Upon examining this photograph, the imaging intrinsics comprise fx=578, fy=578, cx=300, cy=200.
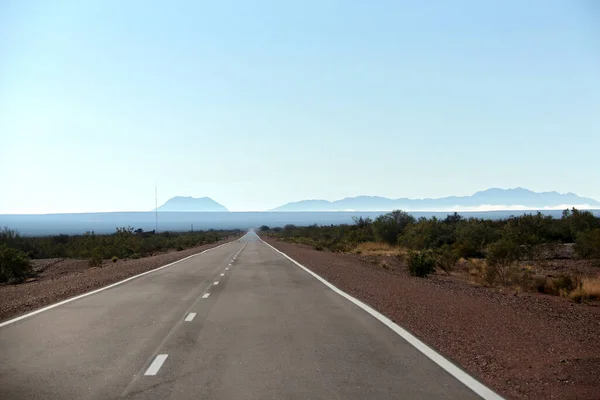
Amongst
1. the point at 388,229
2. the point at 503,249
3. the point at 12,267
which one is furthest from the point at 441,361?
the point at 388,229

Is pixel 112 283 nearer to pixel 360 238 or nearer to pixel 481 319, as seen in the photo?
pixel 481 319

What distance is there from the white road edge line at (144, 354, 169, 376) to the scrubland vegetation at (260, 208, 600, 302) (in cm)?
1479

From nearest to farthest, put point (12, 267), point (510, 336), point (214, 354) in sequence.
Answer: point (214, 354) → point (510, 336) → point (12, 267)

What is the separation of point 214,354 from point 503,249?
79.8 ft

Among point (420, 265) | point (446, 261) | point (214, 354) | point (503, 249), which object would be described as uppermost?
point (503, 249)

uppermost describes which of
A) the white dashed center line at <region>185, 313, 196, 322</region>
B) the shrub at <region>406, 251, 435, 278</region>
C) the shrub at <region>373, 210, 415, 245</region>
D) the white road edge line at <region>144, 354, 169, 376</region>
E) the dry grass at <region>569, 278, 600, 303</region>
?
the shrub at <region>373, 210, 415, 245</region>

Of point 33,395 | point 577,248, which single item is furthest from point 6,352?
point 577,248

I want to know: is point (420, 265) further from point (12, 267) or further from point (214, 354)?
point (12, 267)

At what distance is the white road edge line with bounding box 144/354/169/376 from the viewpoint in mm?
7168

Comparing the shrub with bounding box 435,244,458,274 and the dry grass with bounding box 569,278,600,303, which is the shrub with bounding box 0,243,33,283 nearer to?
the shrub with bounding box 435,244,458,274

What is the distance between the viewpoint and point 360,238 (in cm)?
7350

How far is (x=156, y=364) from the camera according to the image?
7602 millimetres

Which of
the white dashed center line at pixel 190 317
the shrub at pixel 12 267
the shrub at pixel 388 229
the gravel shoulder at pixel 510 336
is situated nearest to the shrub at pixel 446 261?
the gravel shoulder at pixel 510 336

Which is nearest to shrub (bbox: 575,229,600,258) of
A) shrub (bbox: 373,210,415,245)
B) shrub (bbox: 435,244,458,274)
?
shrub (bbox: 435,244,458,274)
